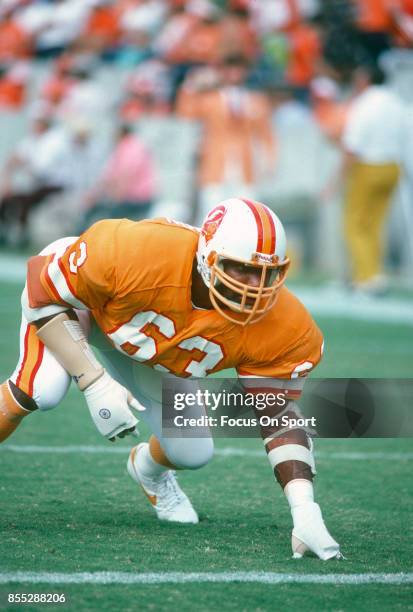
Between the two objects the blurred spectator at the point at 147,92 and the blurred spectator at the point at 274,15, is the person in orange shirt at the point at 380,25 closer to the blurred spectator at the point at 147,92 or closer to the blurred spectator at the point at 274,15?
the blurred spectator at the point at 274,15

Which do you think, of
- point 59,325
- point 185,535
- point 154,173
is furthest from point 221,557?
point 154,173

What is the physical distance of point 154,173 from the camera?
12164 mm

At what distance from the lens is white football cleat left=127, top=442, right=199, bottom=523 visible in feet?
14.0

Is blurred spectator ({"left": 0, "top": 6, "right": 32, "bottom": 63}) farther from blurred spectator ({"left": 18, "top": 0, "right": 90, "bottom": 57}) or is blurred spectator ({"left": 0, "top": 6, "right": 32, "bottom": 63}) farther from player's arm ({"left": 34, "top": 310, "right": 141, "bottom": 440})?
player's arm ({"left": 34, "top": 310, "right": 141, "bottom": 440})

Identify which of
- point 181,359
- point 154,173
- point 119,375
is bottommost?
point 154,173

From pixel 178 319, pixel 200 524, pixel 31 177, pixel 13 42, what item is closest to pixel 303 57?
pixel 31 177

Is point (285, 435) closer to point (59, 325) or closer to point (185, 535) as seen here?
point (185, 535)

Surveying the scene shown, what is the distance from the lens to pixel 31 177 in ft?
41.9

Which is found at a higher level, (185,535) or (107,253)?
(107,253)

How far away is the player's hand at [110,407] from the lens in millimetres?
3682

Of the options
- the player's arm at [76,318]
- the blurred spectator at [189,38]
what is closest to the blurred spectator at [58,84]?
the blurred spectator at [189,38]

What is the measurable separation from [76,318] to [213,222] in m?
0.58

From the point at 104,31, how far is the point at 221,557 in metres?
11.2

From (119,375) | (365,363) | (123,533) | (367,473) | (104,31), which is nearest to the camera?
(123,533)
